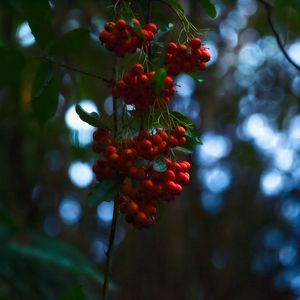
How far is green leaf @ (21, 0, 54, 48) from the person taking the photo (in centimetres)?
115

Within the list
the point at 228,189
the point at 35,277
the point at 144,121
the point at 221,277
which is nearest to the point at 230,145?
the point at 228,189

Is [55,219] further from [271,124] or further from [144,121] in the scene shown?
[144,121]

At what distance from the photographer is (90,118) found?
950 millimetres

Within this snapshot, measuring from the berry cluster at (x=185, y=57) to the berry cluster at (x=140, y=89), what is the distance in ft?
0.21

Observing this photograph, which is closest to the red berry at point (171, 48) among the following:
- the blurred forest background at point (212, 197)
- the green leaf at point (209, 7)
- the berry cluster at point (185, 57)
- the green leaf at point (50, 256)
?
the berry cluster at point (185, 57)

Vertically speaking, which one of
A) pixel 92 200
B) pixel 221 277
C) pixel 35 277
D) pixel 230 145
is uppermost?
pixel 92 200

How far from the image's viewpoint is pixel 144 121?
972 mm

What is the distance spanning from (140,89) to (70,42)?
0.44 meters

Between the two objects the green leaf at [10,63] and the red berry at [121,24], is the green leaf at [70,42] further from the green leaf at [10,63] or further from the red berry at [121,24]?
the red berry at [121,24]

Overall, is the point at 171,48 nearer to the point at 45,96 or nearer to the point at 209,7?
the point at 209,7

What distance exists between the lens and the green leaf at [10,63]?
1.28 metres

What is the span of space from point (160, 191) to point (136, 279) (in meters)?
3.21

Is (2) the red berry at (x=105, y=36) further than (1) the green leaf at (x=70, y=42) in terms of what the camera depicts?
No

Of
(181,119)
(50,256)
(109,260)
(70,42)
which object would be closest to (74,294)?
(109,260)
